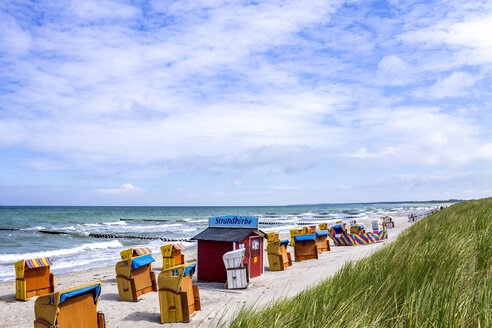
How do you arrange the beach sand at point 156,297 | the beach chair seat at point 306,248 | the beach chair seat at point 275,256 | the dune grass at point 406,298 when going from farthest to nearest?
1. the beach chair seat at point 306,248
2. the beach chair seat at point 275,256
3. the beach sand at point 156,297
4. the dune grass at point 406,298

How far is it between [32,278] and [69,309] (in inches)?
260

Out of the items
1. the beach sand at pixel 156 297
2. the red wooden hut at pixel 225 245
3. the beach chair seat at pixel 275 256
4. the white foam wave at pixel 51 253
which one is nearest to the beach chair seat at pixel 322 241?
the beach sand at pixel 156 297

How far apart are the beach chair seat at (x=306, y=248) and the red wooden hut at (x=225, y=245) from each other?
15.0 feet

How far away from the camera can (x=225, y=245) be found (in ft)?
50.2

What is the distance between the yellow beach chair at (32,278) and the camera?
508 inches

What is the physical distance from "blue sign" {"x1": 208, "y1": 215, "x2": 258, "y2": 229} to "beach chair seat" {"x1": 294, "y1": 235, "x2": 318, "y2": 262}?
532 centimetres

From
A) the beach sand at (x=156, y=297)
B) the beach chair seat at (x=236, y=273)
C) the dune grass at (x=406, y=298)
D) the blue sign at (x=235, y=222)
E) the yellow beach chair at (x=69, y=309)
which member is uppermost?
the dune grass at (x=406, y=298)

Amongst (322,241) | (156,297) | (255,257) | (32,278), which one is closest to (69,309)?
(156,297)

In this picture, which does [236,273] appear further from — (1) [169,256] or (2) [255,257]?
(1) [169,256]

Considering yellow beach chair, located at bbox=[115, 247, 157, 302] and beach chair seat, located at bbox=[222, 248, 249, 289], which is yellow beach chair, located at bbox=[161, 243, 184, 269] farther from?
beach chair seat, located at bbox=[222, 248, 249, 289]

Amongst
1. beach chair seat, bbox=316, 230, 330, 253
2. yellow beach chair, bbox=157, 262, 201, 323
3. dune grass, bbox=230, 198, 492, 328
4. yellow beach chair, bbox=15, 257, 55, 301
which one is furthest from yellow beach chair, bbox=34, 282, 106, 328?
beach chair seat, bbox=316, 230, 330, 253

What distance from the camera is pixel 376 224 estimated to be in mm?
33062

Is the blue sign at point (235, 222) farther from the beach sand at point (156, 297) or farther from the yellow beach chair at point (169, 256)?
the beach sand at point (156, 297)

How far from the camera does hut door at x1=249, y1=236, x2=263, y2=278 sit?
15.8 meters
